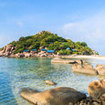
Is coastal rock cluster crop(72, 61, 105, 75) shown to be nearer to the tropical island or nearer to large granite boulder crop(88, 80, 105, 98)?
large granite boulder crop(88, 80, 105, 98)

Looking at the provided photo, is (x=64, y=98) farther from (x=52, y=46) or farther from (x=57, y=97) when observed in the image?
(x=52, y=46)

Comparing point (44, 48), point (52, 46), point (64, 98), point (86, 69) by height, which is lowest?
point (64, 98)

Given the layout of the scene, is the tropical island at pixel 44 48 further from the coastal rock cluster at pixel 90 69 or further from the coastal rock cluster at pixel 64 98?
the coastal rock cluster at pixel 64 98

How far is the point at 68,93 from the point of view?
948cm

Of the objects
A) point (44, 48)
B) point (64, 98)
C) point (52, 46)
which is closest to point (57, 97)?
point (64, 98)

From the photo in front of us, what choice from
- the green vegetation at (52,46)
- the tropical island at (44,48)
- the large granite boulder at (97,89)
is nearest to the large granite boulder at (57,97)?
the large granite boulder at (97,89)

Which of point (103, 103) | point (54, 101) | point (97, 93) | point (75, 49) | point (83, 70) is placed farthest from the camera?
point (75, 49)

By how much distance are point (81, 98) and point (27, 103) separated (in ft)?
13.6

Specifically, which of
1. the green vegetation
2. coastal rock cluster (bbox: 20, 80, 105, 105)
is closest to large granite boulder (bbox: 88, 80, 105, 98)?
coastal rock cluster (bbox: 20, 80, 105, 105)

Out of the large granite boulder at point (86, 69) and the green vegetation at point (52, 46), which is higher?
the green vegetation at point (52, 46)

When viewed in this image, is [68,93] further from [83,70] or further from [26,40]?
A: [26,40]

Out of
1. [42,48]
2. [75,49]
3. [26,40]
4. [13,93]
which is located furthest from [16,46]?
[13,93]

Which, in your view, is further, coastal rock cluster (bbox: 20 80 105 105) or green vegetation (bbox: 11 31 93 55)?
green vegetation (bbox: 11 31 93 55)

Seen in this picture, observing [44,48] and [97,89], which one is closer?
[97,89]
